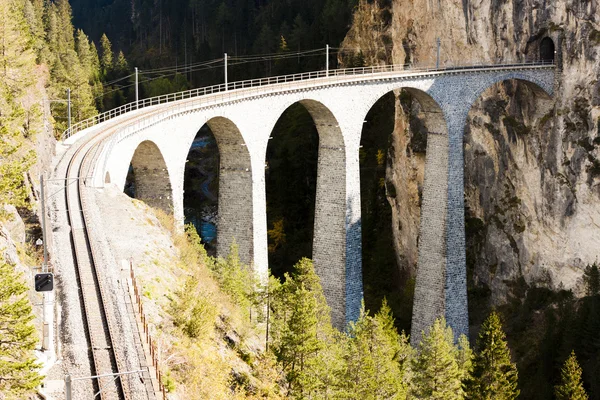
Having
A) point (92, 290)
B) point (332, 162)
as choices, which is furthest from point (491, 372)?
point (92, 290)

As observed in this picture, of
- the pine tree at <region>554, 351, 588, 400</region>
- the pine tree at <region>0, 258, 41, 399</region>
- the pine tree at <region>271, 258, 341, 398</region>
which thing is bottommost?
the pine tree at <region>554, 351, 588, 400</region>

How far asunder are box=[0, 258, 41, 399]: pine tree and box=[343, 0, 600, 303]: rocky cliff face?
45.2 metres

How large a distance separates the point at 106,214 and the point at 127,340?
895cm

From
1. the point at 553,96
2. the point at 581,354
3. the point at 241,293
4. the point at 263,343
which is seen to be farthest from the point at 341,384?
the point at 553,96

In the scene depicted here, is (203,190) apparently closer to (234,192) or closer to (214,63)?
(214,63)

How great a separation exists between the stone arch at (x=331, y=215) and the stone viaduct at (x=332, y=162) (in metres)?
0.07

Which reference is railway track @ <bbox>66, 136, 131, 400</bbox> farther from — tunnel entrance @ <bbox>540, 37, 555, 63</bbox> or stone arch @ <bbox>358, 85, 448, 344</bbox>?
tunnel entrance @ <bbox>540, 37, 555, 63</bbox>

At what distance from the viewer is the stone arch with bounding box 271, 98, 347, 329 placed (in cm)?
4812

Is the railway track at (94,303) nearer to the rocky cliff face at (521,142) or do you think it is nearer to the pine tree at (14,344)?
the pine tree at (14,344)

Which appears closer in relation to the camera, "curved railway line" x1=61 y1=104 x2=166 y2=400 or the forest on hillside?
"curved railway line" x1=61 y1=104 x2=166 y2=400

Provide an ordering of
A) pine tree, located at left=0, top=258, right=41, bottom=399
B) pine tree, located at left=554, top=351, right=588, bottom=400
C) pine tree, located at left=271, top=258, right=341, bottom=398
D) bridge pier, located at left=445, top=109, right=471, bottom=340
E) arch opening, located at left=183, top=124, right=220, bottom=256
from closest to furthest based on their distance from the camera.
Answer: pine tree, located at left=0, top=258, right=41, bottom=399
pine tree, located at left=271, top=258, right=341, bottom=398
pine tree, located at left=554, top=351, right=588, bottom=400
bridge pier, located at left=445, top=109, right=471, bottom=340
arch opening, located at left=183, top=124, right=220, bottom=256

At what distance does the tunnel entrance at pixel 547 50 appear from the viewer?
5847 cm

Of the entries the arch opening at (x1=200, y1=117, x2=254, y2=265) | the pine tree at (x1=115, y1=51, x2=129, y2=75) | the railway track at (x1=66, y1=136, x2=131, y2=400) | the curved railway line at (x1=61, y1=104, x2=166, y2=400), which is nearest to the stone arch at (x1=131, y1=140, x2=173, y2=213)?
the curved railway line at (x1=61, y1=104, x2=166, y2=400)

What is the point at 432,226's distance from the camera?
5353 centimetres
